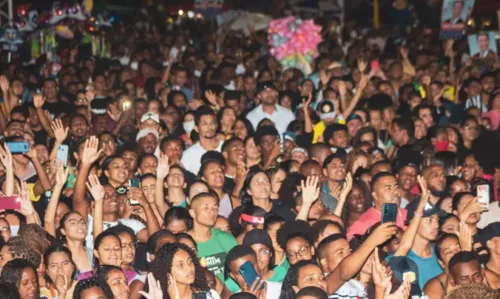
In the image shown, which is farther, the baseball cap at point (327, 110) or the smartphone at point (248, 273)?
the baseball cap at point (327, 110)

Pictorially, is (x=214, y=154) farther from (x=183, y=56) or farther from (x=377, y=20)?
(x=377, y=20)

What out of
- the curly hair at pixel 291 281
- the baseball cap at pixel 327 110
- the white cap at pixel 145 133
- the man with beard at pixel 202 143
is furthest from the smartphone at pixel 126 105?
the curly hair at pixel 291 281

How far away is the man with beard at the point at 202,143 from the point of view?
11.2 metres

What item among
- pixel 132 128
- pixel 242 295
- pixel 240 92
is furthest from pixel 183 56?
pixel 242 295

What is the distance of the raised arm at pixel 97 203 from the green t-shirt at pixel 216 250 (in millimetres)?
768

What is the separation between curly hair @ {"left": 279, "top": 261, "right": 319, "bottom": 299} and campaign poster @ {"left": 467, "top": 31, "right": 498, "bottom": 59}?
9420 mm

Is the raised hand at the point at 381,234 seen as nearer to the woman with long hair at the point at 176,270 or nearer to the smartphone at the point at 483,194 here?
the woman with long hair at the point at 176,270

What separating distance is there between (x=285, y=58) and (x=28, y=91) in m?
3.52

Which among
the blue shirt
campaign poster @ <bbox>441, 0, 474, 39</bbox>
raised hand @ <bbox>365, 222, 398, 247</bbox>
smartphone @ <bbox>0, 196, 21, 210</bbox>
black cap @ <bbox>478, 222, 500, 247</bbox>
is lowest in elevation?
the blue shirt

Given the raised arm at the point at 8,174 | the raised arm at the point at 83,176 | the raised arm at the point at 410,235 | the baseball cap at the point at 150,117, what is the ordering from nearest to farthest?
the raised arm at the point at 410,235 → the raised arm at the point at 8,174 → the raised arm at the point at 83,176 → the baseball cap at the point at 150,117

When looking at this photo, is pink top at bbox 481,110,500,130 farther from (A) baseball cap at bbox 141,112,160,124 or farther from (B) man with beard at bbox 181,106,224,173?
(A) baseball cap at bbox 141,112,160,124

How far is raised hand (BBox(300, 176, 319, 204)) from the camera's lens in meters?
8.97

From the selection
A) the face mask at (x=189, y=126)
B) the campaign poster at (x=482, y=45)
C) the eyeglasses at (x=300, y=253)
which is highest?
the campaign poster at (x=482, y=45)

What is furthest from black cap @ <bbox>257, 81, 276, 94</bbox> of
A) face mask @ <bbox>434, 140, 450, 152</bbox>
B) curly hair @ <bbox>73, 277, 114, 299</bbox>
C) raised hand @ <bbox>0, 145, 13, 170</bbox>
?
curly hair @ <bbox>73, 277, 114, 299</bbox>
